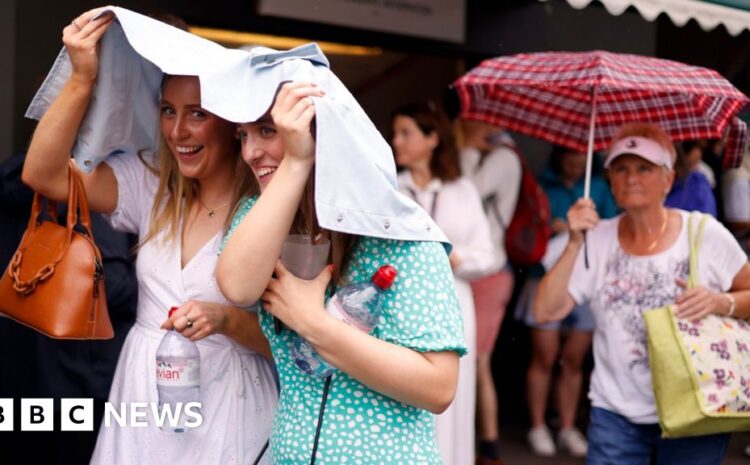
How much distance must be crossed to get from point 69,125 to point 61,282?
1.37ft

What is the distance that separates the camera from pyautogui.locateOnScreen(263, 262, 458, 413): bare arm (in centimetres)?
205

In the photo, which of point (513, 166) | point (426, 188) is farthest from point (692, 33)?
point (426, 188)

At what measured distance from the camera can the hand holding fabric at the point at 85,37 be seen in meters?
2.47

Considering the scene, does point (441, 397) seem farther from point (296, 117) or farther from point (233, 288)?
point (296, 117)

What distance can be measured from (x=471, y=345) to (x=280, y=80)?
324 centimetres

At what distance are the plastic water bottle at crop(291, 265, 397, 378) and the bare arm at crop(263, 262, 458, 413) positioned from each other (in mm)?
39

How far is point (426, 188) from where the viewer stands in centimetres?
520

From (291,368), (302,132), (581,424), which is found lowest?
(581,424)

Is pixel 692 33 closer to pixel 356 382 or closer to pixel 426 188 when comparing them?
pixel 426 188

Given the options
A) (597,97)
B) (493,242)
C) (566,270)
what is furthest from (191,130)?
(493,242)

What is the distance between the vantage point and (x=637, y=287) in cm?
389

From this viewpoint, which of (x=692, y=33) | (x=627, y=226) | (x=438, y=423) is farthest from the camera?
(x=692, y=33)

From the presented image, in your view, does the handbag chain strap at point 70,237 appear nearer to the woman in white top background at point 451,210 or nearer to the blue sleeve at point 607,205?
the woman in white top background at point 451,210

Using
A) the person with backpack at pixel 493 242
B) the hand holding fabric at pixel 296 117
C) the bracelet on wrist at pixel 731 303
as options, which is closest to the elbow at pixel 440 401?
the hand holding fabric at pixel 296 117
